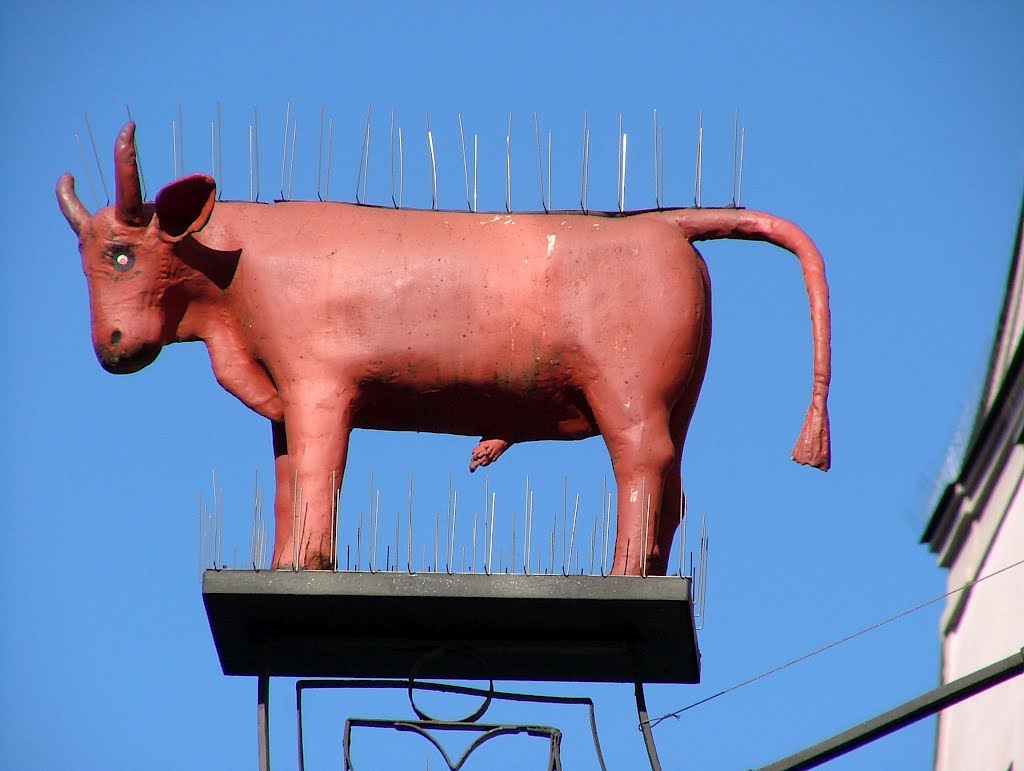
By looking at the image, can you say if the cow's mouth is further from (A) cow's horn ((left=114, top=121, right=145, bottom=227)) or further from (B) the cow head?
(A) cow's horn ((left=114, top=121, right=145, bottom=227))

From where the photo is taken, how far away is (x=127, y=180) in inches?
574

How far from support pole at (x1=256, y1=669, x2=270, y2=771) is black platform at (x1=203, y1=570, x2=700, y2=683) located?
6 centimetres

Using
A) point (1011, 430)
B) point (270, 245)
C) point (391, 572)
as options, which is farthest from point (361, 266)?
point (1011, 430)

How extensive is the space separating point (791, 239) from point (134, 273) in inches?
148

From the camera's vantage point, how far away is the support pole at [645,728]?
1384 centimetres

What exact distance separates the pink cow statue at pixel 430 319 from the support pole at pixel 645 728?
669mm

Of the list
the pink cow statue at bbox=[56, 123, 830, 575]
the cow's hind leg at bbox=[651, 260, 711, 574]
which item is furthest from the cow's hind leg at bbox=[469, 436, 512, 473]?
the cow's hind leg at bbox=[651, 260, 711, 574]

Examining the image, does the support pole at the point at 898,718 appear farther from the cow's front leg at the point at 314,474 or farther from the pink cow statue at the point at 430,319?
the cow's front leg at the point at 314,474

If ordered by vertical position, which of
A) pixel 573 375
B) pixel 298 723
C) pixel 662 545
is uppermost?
pixel 573 375

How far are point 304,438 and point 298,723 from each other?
156 cm

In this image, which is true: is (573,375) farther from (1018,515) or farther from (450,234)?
A: (1018,515)

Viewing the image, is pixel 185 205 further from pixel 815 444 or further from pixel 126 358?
pixel 815 444

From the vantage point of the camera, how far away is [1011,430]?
2167 cm

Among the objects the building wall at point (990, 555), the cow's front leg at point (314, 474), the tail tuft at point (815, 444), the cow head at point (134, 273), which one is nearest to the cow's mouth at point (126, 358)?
the cow head at point (134, 273)
